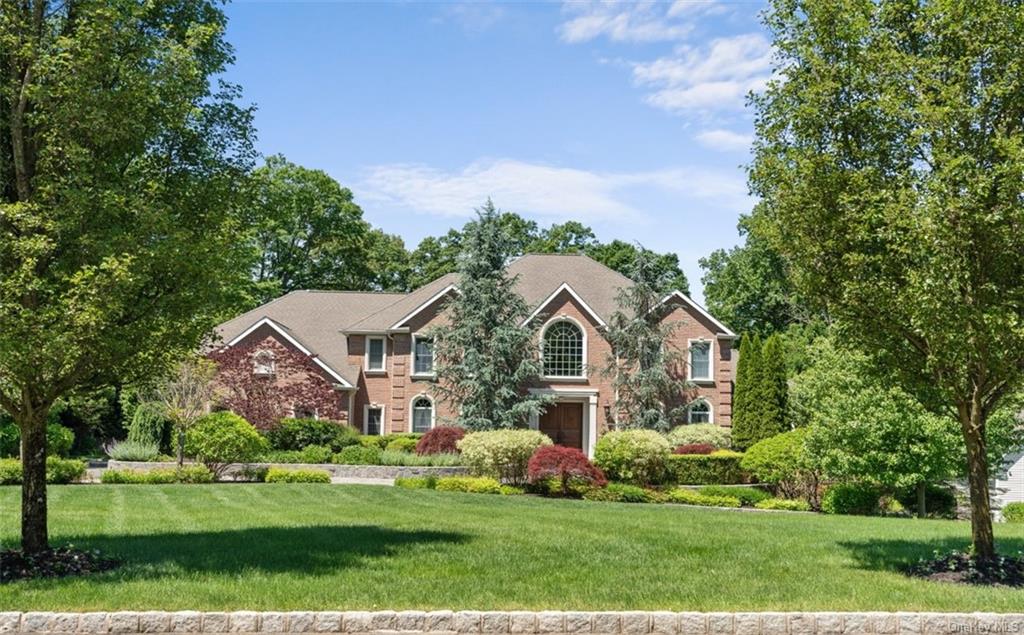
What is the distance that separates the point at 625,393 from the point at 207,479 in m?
17.7

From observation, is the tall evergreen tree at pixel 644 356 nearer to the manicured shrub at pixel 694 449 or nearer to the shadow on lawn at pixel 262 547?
the manicured shrub at pixel 694 449

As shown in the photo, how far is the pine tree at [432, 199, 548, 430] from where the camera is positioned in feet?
119

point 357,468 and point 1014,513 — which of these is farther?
point 357,468

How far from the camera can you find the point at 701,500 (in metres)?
25.0

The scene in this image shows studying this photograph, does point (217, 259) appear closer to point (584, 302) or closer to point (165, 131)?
point (165, 131)

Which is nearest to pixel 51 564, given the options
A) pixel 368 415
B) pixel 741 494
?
pixel 741 494

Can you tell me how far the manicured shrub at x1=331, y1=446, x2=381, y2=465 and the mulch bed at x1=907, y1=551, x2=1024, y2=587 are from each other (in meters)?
20.3

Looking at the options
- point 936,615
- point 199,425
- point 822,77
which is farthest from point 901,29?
point 199,425

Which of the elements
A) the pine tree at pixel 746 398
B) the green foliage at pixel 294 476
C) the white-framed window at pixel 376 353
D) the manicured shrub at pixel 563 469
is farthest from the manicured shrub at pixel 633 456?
the white-framed window at pixel 376 353

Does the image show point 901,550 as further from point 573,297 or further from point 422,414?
point 422,414

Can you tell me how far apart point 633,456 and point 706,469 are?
14.5ft

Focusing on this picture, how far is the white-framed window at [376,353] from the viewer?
130 feet

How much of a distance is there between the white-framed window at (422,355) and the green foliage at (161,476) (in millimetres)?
13325

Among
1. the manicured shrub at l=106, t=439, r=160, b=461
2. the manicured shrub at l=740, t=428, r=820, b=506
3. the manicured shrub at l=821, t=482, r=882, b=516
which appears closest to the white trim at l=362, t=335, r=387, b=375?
the manicured shrub at l=106, t=439, r=160, b=461
